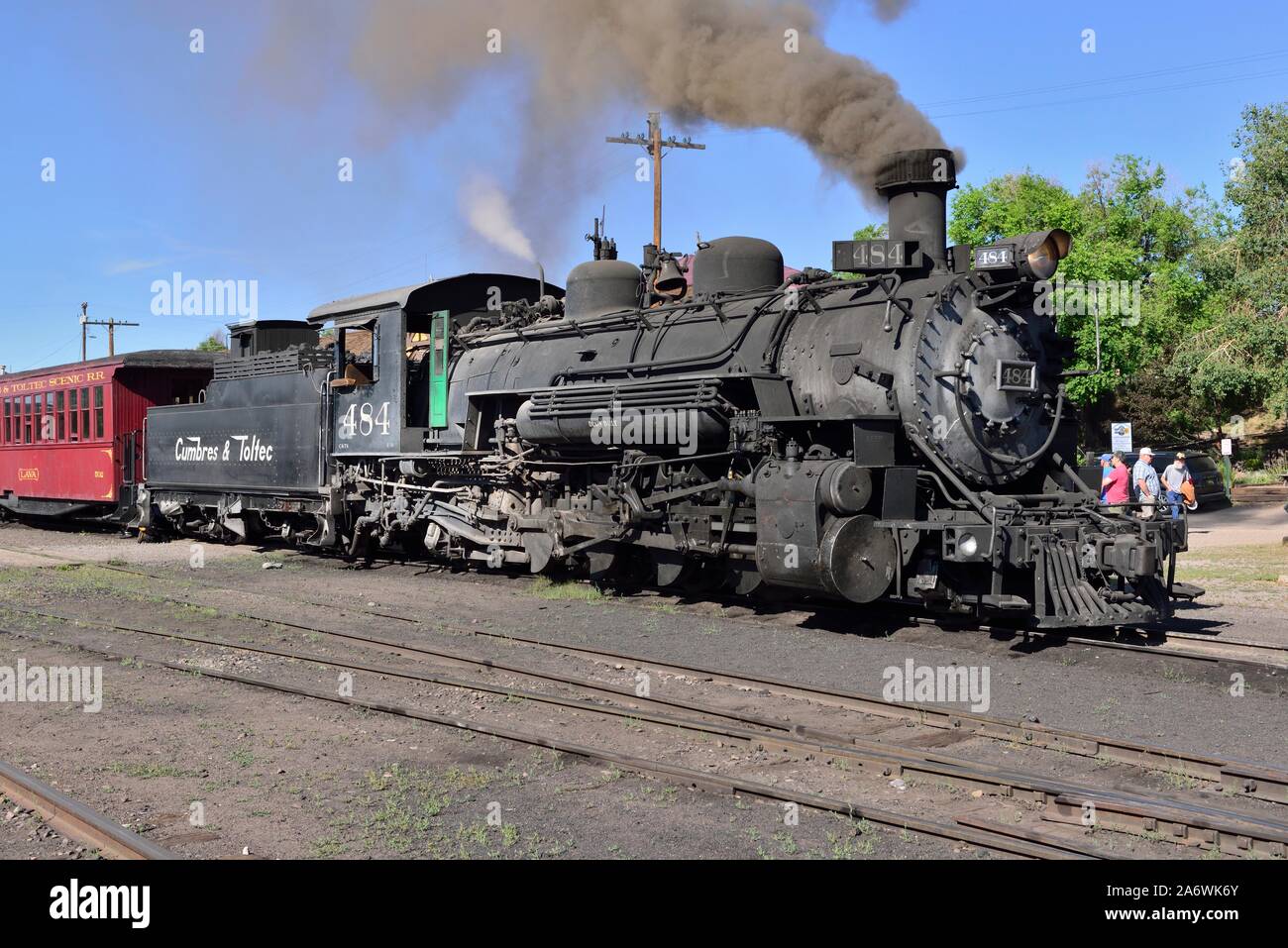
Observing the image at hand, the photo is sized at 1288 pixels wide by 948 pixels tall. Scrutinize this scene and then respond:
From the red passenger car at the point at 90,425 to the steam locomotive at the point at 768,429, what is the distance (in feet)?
25.4

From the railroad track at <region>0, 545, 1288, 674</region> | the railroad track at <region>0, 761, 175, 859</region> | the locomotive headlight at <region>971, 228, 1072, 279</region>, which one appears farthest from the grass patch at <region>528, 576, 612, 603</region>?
the railroad track at <region>0, 761, 175, 859</region>

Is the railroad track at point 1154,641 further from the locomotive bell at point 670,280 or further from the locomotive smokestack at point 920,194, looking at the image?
the locomotive bell at point 670,280

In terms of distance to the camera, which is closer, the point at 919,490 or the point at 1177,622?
the point at 919,490

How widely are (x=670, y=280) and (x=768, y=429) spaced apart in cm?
330

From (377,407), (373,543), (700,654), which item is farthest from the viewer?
(373,543)

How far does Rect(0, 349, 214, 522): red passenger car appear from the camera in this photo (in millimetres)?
20969

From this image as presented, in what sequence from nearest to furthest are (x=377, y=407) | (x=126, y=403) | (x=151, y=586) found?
(x=151, y=586) < (x=377, y=407) < (x=126, y=403)

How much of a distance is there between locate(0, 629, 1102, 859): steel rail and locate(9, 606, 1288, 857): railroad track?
0.02m

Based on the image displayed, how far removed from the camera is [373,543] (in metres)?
16.3

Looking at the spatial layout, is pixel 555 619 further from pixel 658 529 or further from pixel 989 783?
pixel 989 783

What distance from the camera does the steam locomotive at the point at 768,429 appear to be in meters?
9.24

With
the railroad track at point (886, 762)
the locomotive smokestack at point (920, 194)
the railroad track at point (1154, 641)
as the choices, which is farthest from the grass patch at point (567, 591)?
the locomotive smokestack at point (920, 194)

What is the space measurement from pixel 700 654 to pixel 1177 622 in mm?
4722
